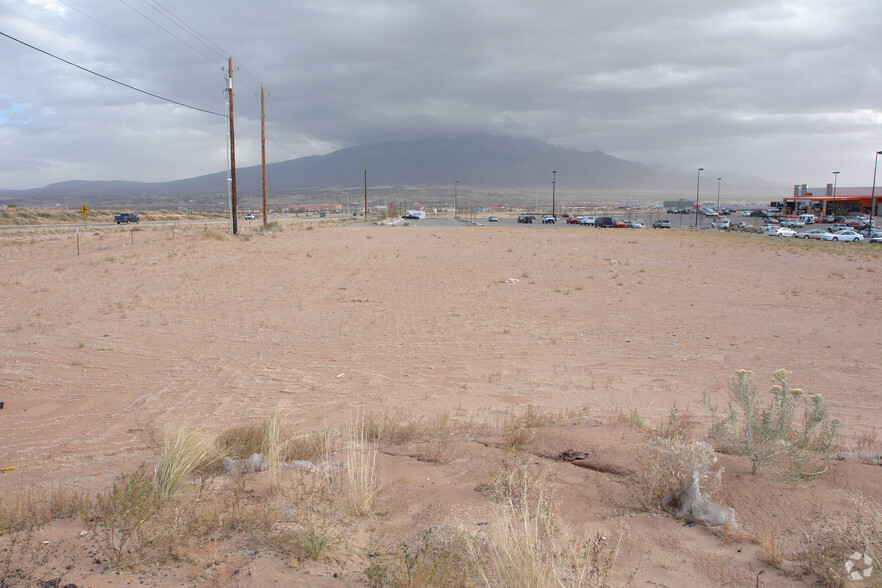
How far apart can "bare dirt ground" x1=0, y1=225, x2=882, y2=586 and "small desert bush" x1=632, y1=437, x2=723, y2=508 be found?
197mm

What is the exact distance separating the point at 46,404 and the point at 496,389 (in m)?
7.09

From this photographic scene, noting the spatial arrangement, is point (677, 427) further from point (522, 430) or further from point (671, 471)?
point (671, 471)

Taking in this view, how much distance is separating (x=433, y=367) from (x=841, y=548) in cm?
806

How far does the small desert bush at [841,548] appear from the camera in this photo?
11.9 feet

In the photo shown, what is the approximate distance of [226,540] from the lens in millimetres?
4398

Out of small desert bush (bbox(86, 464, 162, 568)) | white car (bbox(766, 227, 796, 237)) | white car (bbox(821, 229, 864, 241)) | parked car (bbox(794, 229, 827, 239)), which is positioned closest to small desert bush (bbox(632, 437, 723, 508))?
small desert bush (bbox(86, 464, 162, 568))

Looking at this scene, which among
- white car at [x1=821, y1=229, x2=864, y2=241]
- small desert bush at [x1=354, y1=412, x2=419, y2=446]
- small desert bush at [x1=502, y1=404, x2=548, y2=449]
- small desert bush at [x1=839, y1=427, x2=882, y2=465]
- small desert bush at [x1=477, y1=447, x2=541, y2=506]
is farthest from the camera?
white car at [x1=821, y1=229, x2=864, y2=241]

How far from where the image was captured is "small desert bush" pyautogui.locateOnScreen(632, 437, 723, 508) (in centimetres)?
501

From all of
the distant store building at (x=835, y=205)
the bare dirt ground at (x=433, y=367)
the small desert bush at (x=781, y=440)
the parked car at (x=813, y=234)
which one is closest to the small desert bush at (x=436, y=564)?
the bare dirt ground at (x=433, y=367)

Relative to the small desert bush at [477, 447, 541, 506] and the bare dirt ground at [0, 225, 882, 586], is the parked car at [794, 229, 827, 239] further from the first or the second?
the small desert bush at [477, 447, 541, 506]

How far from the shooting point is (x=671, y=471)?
507 centimetres

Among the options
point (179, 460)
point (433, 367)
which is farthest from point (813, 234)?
point (179, 460)

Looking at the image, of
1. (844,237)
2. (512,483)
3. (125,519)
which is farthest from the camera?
(844,237)

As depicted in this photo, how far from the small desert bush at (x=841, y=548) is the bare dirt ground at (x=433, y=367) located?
260 millimetres
